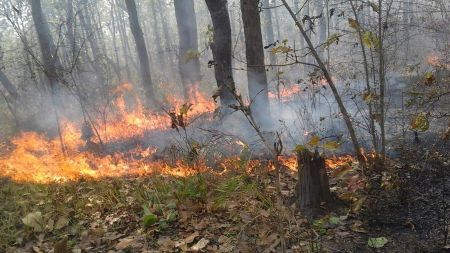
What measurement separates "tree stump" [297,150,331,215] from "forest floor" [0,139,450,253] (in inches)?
5.0

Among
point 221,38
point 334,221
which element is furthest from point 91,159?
point 334,221

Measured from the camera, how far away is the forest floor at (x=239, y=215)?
3342mm

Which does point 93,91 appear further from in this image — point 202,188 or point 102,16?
point 102,16

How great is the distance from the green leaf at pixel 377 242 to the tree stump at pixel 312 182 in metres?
0.72

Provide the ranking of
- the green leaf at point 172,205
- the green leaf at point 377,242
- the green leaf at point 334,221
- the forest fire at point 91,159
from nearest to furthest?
the green leaf at point 377,242 < the green leaf at point 334,221 < the green leaf at point 172,205 < the forest fire at point 91,159

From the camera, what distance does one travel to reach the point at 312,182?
3951mm

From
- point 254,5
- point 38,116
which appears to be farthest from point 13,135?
point 254,5

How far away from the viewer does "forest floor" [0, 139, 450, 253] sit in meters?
3.34

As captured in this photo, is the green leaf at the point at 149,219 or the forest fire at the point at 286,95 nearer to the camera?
the green leaf at the point at 149,219

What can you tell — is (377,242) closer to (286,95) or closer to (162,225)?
(162,225)

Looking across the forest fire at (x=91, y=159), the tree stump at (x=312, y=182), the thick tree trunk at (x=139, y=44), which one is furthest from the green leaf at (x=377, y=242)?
the thick tree trunk at (x=139, y=44)

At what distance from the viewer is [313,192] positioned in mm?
3945

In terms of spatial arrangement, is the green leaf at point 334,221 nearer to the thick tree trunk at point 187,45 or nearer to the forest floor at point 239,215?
the forest floor at point 239,215

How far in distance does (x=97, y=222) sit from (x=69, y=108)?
11.0m
